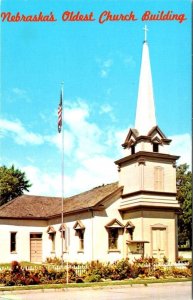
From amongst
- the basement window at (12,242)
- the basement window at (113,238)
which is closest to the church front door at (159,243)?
the basement window at (113,238)

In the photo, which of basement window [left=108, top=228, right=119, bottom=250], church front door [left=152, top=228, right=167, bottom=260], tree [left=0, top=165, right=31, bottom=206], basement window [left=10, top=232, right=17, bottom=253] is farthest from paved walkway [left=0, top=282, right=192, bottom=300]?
tree [left=0, top=165, right=31, bottom=206]

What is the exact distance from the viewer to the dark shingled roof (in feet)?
126

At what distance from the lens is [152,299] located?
56.6ft

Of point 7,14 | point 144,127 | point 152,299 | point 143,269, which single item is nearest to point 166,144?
point 144,127

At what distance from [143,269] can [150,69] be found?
17.6 meters

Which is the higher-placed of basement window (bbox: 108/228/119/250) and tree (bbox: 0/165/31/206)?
tree (bbox: 0/165/31/206)

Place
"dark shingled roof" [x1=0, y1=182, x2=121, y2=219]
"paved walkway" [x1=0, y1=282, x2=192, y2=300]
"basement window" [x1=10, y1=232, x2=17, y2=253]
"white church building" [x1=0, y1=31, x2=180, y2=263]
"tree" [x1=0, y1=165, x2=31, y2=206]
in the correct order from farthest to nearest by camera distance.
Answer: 1. "tree" [x1=0, y1=165, x2=31, y2=206]
2. "basement window" [x1=10, y1=232, x2=17, y2=253]
3. "dark shingled roof" [x1=0, y1=182, x2=121, y2=219]
4. "white church building" [x1=0, y1=31, x2=180, y2=263]
5. "paved walkway" [x1=0, y1=282, x2=192, y2=300]

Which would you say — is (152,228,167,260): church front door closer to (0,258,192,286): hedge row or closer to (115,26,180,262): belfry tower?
(115,26,180,262): belfry tower

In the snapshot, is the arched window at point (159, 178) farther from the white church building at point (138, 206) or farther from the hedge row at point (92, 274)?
the hedge row at point (92, 274)

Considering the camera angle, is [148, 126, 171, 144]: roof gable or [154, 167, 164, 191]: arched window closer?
[154, 167, 164, 191]: arched window

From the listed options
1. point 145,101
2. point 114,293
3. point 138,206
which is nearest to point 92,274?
point 114,293

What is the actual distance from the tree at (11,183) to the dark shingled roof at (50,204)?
2639cm

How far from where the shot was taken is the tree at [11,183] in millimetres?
76875

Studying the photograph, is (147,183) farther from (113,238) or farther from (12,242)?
(12,242)
